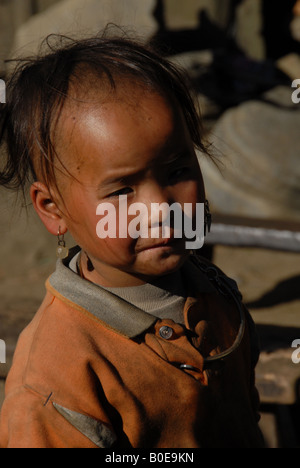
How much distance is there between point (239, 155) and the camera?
4.99 m

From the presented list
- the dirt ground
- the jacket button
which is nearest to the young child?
the jacket button

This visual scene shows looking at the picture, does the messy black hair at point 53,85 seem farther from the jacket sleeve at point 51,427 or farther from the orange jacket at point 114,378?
the jacket sleeve at point 51,427

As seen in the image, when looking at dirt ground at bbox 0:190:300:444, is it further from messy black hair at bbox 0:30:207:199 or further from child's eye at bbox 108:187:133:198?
child's eye at bbox 108:187:133:198

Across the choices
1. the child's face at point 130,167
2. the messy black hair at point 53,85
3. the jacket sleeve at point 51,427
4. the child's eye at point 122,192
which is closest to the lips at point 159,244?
the child's face at point 130,167

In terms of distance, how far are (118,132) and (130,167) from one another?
72mm

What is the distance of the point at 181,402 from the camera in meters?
1.30

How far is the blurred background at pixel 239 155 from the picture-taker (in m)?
2.27

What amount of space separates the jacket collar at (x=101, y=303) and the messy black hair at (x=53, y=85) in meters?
0.22

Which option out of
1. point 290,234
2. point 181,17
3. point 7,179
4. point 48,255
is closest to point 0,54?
point 181,17

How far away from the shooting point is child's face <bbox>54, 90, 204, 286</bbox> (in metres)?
1.18

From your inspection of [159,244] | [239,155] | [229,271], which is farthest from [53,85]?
[239,155]

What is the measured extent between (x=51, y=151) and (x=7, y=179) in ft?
0.97

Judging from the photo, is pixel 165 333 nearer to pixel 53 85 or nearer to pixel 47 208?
pixel 47 208
